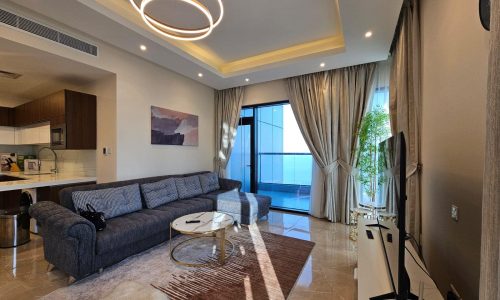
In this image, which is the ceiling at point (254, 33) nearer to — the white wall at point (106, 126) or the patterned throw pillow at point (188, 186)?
the white wall at point (106, 126)

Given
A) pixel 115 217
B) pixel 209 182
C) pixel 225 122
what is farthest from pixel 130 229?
pixel 225 122

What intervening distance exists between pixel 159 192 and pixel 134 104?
1570mm

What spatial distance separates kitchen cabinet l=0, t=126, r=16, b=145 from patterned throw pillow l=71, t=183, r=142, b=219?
12.8 feet

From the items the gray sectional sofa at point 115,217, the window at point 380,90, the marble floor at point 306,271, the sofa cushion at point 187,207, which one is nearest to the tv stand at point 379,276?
the marble floor at point 306,271

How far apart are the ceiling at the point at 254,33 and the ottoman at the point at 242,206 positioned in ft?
8.01

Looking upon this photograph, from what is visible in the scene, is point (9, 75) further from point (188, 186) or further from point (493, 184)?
point (493, 184)

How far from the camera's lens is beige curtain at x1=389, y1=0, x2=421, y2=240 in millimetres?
2328

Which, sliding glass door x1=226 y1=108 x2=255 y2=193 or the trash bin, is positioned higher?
sliding glass door x1=226 y1=108 x2=255 y2=193

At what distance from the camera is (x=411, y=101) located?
2471mm

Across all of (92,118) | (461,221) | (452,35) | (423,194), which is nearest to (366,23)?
(452,35)

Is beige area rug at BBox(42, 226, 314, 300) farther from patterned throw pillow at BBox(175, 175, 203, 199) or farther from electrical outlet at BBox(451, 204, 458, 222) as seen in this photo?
electrical outlet at BBox(451, 204, 458, 222)

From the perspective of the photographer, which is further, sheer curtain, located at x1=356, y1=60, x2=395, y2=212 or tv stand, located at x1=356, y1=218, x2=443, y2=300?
sheer curtain, located at x1=356, y1=60, x2=395, y2=212

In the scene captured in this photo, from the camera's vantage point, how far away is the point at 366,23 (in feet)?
8.37

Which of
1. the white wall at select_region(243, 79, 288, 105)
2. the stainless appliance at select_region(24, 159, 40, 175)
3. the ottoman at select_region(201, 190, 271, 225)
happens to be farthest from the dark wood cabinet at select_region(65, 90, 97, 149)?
the white wall at select_region(243, 79, 288, 105)
